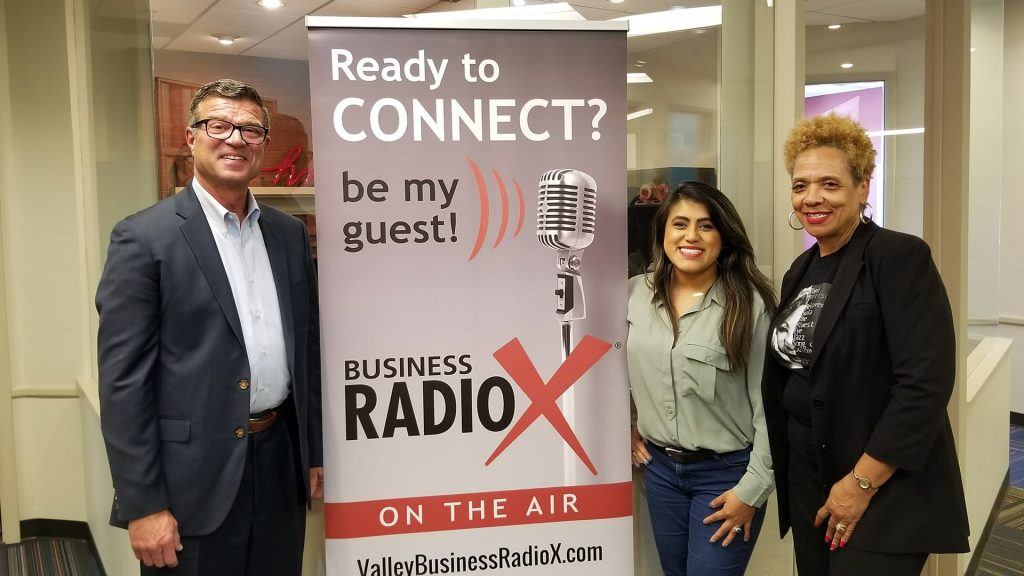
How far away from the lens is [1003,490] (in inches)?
165

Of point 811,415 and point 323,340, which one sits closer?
point 811,415

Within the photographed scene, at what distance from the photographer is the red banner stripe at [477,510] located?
1.92 m

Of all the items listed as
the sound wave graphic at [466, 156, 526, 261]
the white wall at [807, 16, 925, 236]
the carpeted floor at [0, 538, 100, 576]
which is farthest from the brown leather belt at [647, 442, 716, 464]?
the carpeted floor at [0, 538, 100, 576]

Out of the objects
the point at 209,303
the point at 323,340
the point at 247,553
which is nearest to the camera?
the point at 209,303

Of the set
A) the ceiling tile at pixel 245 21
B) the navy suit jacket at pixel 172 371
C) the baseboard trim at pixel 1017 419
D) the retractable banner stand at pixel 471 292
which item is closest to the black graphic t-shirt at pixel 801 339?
the retractable banner stand at pixel 471 292

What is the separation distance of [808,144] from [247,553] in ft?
5.45

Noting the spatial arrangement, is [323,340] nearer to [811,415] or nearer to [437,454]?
[437,454]

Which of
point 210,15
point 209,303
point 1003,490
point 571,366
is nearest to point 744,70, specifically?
point 571,366

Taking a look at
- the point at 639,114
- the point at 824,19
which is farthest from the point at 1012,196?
the point at 639,114

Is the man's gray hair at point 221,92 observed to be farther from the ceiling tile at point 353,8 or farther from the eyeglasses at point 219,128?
the ceiling tile at point 353,8

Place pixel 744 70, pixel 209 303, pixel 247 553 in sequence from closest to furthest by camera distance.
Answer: pixel 209 303, pixel 247 553, pixel 744 70

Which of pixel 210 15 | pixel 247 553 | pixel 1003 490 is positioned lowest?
pixel 1003 490

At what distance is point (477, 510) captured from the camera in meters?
1.97

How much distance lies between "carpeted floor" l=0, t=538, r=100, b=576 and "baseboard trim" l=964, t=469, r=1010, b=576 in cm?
394
